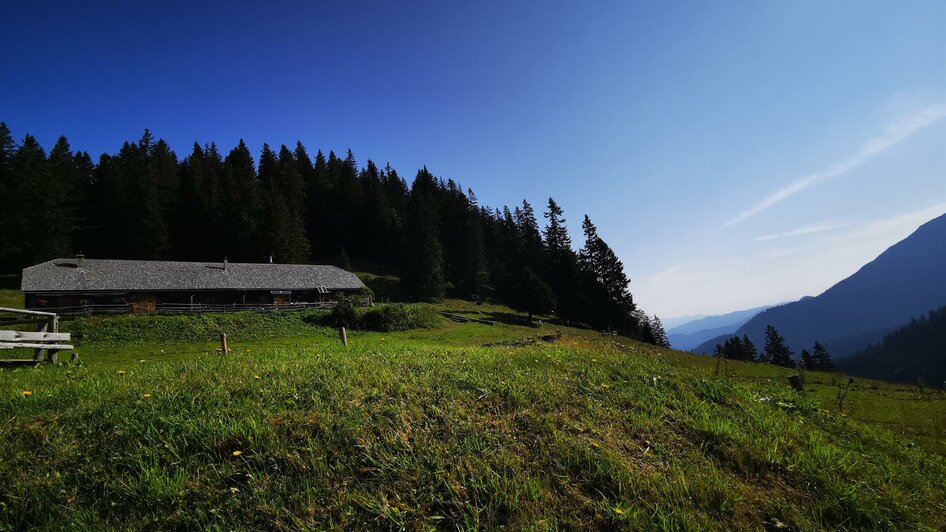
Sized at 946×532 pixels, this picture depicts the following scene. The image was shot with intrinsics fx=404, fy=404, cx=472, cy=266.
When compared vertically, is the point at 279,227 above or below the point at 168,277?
above

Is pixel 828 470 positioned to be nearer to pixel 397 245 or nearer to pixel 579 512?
pixel 579 512

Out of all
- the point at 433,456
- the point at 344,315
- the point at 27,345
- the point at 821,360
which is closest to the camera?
the point at 433,456

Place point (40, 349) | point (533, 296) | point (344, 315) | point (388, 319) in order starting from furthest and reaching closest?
point (533, 296) < point (344, 315) < point (388, 319) < point (40, 349)

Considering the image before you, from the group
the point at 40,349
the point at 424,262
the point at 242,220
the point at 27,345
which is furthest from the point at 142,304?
the point at 27,345

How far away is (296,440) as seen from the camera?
16.8ft

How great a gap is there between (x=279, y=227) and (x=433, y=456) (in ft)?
248

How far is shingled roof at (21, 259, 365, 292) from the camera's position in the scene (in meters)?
41.4

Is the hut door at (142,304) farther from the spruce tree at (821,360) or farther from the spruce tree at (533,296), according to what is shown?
the spruce tree at (821,360)

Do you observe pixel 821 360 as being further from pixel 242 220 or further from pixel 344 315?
pixel 242 220

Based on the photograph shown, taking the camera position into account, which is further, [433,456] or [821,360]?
[821,360]

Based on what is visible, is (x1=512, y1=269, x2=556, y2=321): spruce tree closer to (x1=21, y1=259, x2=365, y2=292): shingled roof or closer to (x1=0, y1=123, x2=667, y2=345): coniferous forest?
(x1=0, y1=123, x2=667, y2=345): coniferous forest

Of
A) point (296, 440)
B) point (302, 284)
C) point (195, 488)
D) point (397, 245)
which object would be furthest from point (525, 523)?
point (397, 245)

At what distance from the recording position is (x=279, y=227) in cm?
7175

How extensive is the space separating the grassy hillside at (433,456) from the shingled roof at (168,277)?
150 ft
